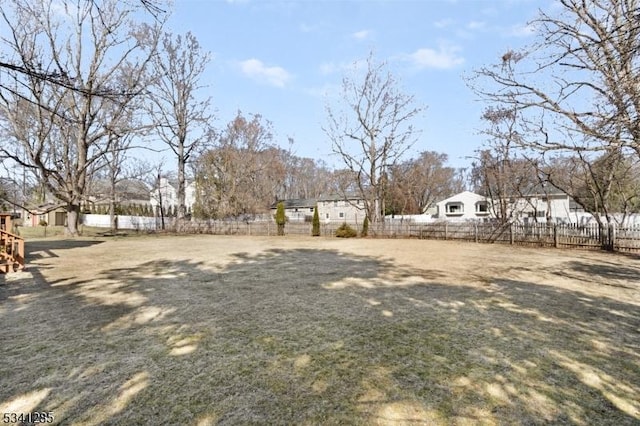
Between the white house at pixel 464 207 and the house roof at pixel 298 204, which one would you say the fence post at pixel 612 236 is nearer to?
the white house at pixel 464 207

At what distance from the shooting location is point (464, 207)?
42406mm

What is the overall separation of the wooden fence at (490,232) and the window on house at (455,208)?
930 inches

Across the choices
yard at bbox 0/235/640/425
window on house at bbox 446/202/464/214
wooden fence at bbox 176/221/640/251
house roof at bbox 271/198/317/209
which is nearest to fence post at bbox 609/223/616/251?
wooden fence at bbox 176/221/640/251

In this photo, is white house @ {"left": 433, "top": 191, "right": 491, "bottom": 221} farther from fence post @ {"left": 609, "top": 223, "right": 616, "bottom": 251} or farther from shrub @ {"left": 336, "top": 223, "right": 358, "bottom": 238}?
fence post @ {"left": 609, "top": 223, "right": 616, "bottom": 251}

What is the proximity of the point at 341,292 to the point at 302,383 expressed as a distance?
376 cm

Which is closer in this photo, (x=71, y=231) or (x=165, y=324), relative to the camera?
(x=165, y=324)

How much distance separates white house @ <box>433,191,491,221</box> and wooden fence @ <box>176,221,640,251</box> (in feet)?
68.2

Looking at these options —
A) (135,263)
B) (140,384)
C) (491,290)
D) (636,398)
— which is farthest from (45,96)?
(636,398)

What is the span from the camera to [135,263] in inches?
422

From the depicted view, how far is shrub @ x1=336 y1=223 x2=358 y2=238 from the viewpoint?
76.7 feet

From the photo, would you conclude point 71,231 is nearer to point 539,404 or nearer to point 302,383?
point 302,383

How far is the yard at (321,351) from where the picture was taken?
2.74m

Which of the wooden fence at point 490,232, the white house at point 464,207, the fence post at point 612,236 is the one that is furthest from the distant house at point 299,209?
the fence post at point 612,236

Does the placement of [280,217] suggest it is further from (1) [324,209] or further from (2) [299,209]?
(1) [324,209]
